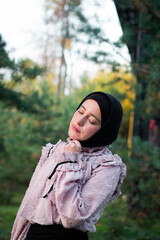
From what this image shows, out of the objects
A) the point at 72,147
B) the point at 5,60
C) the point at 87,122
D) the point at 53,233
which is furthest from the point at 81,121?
the point at 5,60

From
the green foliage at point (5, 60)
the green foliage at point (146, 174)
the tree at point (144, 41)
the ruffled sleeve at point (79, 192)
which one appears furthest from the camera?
the green foliage at point (146, 174)

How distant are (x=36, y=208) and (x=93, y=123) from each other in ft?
1.61

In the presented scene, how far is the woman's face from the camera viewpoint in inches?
61.2

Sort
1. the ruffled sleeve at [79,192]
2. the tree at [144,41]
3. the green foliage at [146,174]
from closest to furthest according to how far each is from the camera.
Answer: the ruffled sleeve at [79,192] < the tree at [144,41] < the green foliage at [146,174]

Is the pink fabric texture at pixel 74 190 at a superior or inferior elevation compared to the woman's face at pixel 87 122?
inferior

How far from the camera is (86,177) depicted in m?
1.49

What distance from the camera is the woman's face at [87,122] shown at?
1555 millimetres

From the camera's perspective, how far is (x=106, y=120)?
61.2 inches

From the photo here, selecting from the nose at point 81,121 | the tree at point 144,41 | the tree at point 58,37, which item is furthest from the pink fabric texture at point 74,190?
the tree at point 58,37

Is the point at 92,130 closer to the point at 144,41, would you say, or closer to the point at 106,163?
the point at 106,163

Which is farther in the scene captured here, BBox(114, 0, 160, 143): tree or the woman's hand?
BBox(114, 0, 160, 143): tree

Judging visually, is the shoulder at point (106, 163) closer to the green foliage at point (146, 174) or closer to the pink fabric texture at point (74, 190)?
the pink fabric texture at point (74, 190)

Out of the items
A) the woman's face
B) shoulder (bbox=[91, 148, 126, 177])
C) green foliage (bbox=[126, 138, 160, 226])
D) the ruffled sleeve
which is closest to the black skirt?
the ruffled sleeve

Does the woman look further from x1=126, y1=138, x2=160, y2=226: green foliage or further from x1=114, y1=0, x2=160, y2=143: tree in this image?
x1=126, y1=138, x2=160, y2=226: green foliage
